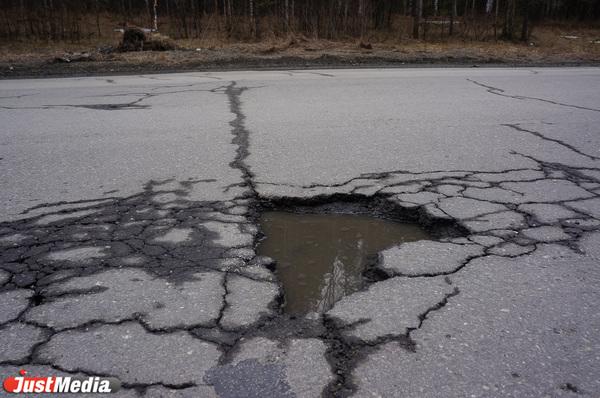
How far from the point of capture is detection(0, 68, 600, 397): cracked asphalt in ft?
6.78

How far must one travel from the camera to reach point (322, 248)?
3277 millimetres

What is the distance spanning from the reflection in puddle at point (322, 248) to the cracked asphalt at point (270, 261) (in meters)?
0.13

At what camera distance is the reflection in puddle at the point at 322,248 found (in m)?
2.77

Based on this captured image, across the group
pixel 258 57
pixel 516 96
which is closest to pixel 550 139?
pixel 516 96

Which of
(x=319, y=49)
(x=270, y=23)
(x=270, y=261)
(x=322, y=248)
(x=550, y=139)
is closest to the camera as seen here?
(x=270, y=261)

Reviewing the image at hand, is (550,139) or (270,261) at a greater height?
(550,139)

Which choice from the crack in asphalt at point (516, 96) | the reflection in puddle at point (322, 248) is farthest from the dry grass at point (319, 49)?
the reflection in puddle at point (322, 248)

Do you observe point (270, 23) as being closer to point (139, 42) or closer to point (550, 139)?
point (139, 42)

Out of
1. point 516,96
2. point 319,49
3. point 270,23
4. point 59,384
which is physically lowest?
point 59,384

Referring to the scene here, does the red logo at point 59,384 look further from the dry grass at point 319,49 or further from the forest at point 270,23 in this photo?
the forest at point 270,23

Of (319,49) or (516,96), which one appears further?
(319,49)

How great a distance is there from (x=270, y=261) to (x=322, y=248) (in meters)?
0.47

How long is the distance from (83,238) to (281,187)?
164 centimetres

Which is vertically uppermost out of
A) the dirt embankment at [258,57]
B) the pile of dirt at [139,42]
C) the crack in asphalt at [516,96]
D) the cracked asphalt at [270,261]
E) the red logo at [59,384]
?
the pile of dirt at [139,42]
